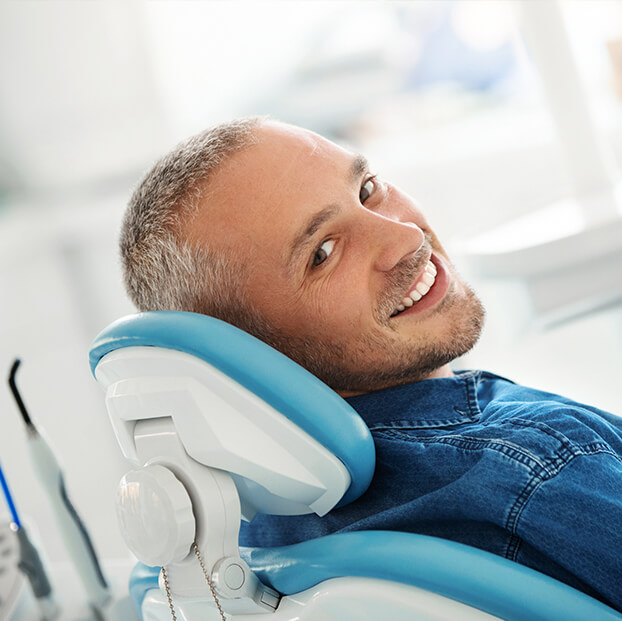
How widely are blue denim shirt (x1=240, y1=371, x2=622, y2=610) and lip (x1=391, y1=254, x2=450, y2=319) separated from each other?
0.31 ft

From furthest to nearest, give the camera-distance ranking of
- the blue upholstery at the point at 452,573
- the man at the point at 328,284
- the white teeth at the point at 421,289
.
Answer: the white teeth at the point at 421,289, the man at the point at 328,284, the blue upholstery at the point at 452,573

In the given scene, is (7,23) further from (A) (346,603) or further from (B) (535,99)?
(A) (346,603)

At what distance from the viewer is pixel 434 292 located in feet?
3.37

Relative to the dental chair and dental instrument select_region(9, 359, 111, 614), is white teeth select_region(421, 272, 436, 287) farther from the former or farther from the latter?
dental instrument select_region(9, 359, 111, 614)

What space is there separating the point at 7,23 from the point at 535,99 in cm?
184

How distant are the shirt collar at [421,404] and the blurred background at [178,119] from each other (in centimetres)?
138

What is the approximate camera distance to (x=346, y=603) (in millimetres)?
736

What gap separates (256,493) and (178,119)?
7.02 ft

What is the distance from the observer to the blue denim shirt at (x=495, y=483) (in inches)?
28.1

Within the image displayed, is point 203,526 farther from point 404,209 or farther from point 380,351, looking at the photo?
point 404,209

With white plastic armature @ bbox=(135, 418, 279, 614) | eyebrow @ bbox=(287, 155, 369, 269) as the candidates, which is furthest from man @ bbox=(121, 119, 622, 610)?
white plastic armature @ bbox=(135, 418, 279, 614)

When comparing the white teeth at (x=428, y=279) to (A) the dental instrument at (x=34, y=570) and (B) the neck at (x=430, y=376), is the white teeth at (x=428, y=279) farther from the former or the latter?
(A) the dental instrument at (x=34, y=570)

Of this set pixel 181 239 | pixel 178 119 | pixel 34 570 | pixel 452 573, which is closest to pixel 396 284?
pixel 181 239

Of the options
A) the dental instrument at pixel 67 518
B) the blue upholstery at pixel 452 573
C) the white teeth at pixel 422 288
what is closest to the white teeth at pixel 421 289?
the white teeth at pixel 422 288
